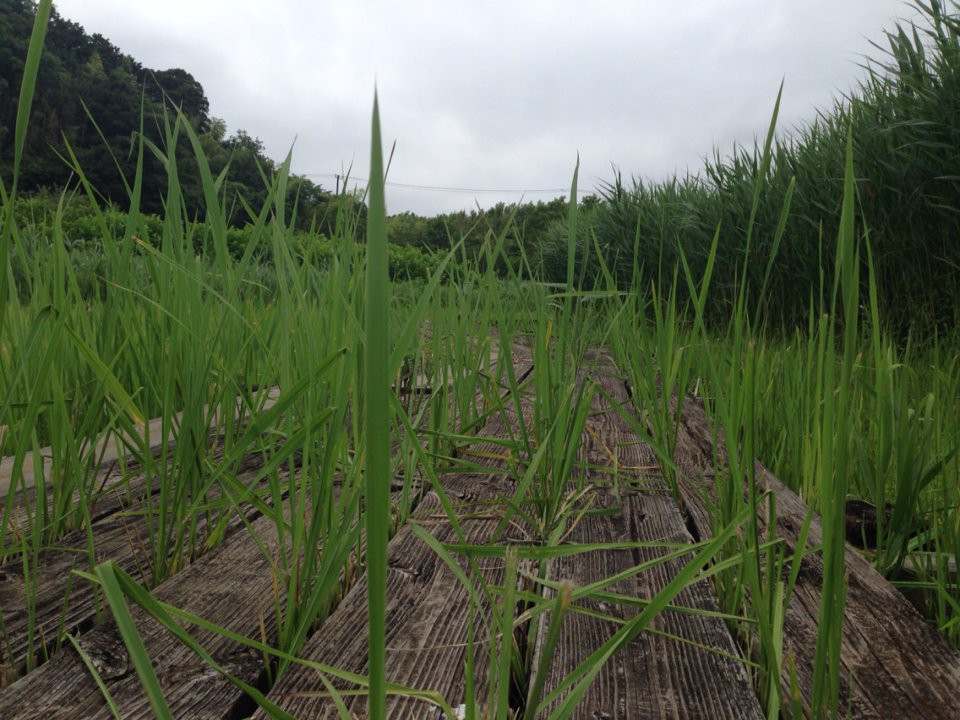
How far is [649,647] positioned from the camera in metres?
0.67

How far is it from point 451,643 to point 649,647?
210mm

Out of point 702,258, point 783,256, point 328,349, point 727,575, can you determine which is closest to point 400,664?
point 727,575

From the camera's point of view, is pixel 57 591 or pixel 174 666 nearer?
pixel 174 666

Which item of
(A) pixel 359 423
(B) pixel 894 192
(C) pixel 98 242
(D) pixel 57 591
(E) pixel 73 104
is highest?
(E) pixel 73 104

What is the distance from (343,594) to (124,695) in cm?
30

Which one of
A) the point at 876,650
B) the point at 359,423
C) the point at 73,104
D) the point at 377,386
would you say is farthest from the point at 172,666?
the point at 73,104

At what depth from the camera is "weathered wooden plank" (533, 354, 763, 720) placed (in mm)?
584

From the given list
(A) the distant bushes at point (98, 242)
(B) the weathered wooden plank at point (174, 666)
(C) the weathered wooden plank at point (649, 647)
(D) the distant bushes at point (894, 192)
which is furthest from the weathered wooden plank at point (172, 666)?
(D) the distant bushes at point (894, 192)

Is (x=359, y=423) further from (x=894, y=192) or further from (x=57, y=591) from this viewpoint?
(x=894, y=192)

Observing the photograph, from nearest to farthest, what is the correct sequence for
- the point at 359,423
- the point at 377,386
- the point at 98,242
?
the point at 377,386, the point at 359,423, the point at 98,242

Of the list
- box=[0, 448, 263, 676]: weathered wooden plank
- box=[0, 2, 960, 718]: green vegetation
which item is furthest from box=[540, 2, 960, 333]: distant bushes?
box=[0, 448, 263, 676]: weathered wooden plank

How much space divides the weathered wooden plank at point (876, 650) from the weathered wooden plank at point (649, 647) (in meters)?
0.07

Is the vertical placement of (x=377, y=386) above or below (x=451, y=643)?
above

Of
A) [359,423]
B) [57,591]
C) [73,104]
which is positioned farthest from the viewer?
[73,104]
